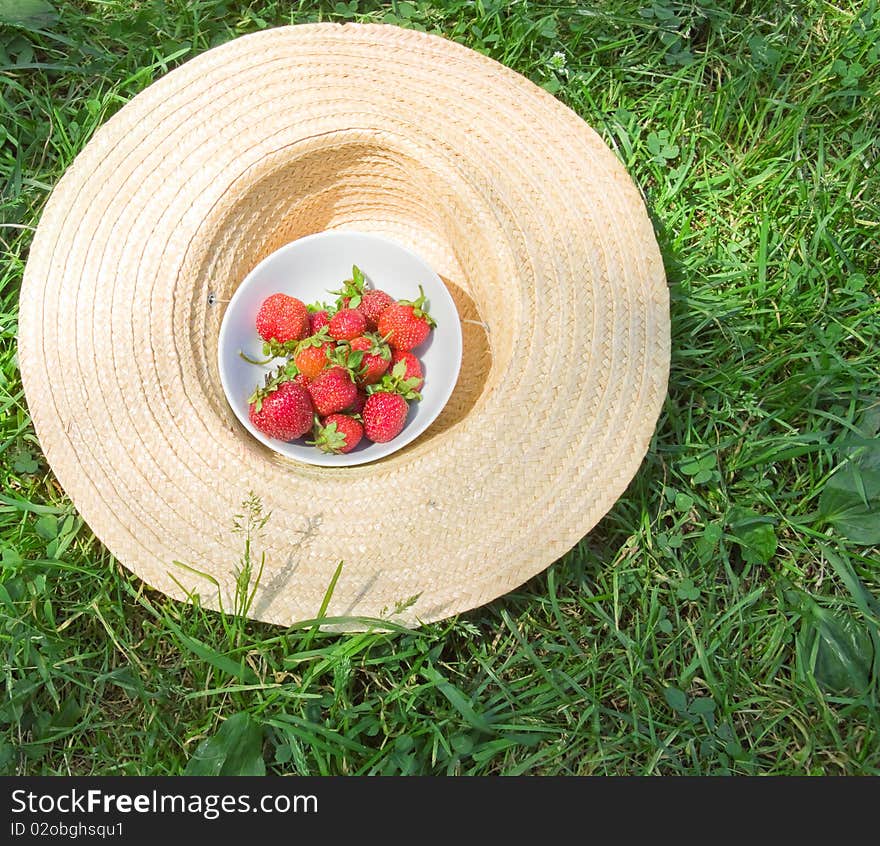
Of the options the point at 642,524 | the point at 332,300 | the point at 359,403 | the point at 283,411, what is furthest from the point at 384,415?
the point at 642,524

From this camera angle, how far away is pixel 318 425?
1.46 meters

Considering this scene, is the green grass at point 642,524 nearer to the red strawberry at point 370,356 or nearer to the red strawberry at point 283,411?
the red strawberry at point 283,411

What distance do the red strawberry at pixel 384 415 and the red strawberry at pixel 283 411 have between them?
10cm

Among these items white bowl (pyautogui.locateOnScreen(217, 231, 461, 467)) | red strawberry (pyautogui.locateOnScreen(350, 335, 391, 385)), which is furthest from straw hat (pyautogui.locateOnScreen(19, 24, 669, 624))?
red strawberry (pyautogui.locateOnScreen(350, 335, 391, 385))

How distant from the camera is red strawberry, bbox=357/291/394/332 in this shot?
5.01ft

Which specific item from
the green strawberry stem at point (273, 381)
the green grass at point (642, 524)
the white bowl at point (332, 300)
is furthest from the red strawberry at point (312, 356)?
the green grass at point (642, 524)

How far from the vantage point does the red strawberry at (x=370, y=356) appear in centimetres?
148

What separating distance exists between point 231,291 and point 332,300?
0.66 feet

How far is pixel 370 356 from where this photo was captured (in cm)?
148

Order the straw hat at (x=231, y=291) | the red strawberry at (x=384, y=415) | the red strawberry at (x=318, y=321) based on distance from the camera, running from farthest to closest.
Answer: the red strawberry at (x=318, y=321), the red strawberry at (x=384, y=415), the straw hat at (x=231, y=291)

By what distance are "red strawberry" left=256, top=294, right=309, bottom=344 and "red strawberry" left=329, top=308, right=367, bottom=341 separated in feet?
0.22

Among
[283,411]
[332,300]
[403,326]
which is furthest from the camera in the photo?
[332,300]

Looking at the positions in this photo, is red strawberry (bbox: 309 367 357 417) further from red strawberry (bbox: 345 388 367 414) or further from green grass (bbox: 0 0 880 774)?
green grass (bbox: 0 0 880 774)

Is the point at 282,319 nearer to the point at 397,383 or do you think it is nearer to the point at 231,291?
the point at 231,291
